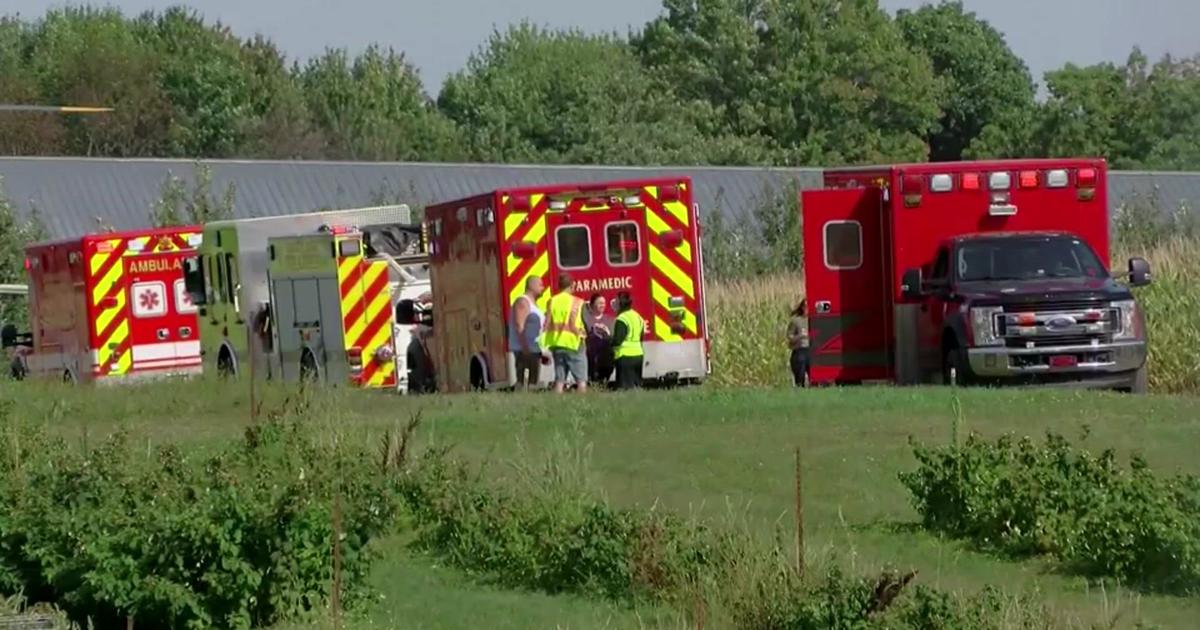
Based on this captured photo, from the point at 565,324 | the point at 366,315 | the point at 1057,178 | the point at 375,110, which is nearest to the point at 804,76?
the point at 375,110

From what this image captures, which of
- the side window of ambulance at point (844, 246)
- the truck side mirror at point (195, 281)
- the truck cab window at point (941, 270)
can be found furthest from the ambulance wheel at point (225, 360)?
the truck cab window at point (941, 270)

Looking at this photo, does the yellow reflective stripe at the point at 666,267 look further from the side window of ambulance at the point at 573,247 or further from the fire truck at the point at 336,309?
the fire truck at the point at 336,309

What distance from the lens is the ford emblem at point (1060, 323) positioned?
78.2ft

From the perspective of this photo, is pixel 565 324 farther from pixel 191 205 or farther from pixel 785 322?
pixel 191 205

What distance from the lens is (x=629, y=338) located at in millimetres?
25359

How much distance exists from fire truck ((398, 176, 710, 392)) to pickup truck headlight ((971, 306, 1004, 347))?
164 inches

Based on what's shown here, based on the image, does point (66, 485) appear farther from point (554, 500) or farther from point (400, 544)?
point (554, 500)

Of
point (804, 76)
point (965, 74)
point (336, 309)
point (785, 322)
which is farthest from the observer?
point (965, 74)

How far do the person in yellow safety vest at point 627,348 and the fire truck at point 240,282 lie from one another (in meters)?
6.94

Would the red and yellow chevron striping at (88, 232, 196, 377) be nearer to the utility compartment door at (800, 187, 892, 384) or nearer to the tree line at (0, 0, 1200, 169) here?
the utility compartment door at (800, 187, 892, 384)

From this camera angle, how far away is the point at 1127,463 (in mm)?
15297

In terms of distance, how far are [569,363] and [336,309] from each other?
4964 mm

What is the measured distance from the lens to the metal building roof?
57031mm

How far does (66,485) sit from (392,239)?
1851cm
